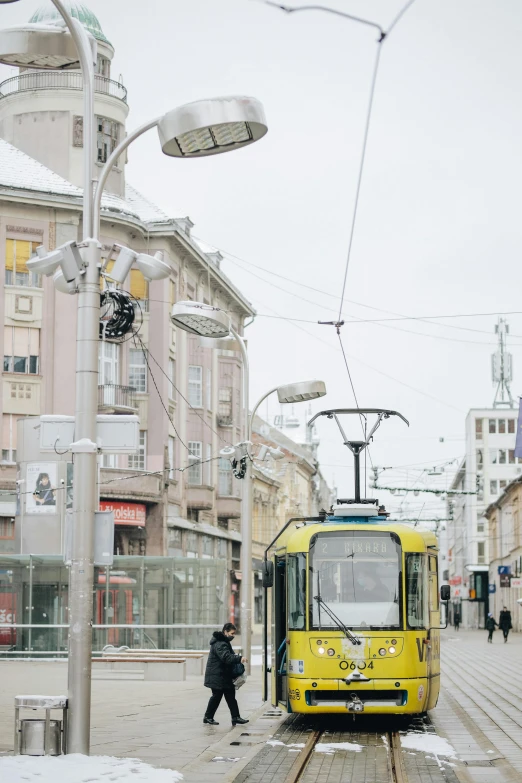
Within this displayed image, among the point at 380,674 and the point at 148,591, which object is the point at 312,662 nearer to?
the point at 380,674

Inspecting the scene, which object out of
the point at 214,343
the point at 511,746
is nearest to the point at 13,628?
the point at 214,343

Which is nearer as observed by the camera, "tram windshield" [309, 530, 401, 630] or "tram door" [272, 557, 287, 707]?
"tram windshield" [309, 530, 401, 630]

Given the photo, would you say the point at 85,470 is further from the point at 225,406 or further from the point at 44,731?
the point at 225,406

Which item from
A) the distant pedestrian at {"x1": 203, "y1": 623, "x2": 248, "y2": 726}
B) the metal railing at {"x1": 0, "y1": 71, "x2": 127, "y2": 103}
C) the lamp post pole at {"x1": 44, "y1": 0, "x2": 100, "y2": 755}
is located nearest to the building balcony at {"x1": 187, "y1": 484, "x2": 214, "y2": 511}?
the metal railing at {"x1": 0, "y1": 71, "x2": 127, "y2": 103}

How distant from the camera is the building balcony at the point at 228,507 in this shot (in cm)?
5847

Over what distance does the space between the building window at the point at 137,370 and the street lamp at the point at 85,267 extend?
3466 cm

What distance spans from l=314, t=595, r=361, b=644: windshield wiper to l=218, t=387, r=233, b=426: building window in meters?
41.4

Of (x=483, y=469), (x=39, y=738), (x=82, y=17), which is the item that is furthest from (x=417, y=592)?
(x=483, y=469)

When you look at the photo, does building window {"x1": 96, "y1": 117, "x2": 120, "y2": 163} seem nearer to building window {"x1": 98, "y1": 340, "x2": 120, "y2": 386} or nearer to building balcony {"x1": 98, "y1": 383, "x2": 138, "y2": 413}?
building window {"x1": 98, "y1": 340, "x2": 120, "y2": 386}

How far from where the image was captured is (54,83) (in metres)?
48.7

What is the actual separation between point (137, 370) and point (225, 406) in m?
11.6

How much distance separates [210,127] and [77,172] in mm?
38460

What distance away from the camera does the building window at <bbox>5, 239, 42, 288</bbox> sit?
4594 centimetres

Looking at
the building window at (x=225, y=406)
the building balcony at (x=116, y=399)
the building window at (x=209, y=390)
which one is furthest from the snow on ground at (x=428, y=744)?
the building window at (x=225, y=406)
